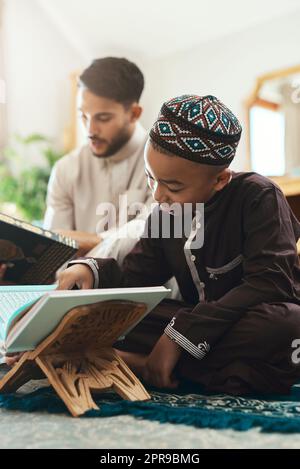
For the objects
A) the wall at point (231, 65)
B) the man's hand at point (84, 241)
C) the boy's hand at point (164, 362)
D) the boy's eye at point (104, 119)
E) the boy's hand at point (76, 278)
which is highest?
the wall at point (231, 65)

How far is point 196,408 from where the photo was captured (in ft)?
3.22

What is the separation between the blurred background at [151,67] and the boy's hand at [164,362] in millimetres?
1760

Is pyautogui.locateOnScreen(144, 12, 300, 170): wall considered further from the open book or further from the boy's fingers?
the open book

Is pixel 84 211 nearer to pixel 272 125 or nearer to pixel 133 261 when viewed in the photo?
pixel 133 261

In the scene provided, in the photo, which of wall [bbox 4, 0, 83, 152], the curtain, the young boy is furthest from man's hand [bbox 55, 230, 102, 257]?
wall [bbox 4, 0, 83, 152]

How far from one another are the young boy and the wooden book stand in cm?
11

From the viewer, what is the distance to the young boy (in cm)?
117

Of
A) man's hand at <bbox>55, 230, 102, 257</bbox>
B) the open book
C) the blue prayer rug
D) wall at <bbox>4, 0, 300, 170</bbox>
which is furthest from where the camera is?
wall at <bbox>4, 0, 300, 170</bbox>

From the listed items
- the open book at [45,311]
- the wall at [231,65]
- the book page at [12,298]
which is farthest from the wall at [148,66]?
the open book at [45,311]

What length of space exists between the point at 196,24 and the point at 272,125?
3.01 ft

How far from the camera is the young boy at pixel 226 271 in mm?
1168

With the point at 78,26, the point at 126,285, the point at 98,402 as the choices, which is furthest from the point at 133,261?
the point at 78,26

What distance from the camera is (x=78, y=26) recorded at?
13.9 feet
